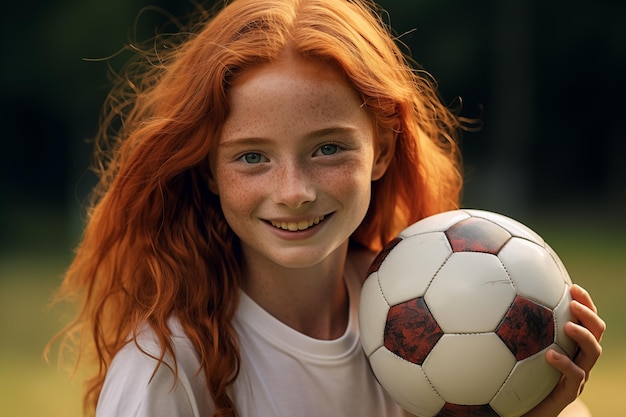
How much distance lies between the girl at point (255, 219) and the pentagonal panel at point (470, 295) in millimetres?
191

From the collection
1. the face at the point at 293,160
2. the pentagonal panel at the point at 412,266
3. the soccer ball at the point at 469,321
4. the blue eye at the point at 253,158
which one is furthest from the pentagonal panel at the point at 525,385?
the blue eye at the point at 253,158

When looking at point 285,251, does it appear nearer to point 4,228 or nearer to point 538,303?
point 538,303

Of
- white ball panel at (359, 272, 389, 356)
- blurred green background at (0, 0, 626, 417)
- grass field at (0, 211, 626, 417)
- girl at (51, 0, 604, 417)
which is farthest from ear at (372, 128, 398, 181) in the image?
blurred green background at (0, 0, 626, 417)

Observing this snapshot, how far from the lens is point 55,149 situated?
18.6m

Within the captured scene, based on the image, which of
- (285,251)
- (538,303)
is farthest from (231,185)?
(538,303)

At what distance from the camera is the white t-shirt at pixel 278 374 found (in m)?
2.47

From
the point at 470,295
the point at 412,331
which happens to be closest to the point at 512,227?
the point at 470,295

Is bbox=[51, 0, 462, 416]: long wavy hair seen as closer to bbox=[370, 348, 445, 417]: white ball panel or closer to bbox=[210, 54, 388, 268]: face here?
bbox=[210, 54, 388, 268]: face

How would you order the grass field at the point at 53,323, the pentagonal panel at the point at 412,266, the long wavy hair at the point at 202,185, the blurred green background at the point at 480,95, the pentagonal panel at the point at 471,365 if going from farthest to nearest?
1. the blurred green background at the point at 480,95
2. the grass field at the point at 53,323
3. the long wavy hair at the point at 202,185
4. the pentagonal panel at the point at 412,266
5. the pentagonal panel at the point at 471,365

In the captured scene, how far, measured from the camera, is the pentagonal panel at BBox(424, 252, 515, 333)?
2.36 metres

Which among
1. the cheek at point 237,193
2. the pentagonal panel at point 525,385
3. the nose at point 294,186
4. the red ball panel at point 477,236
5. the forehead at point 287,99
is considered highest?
the forehead at point 287,99

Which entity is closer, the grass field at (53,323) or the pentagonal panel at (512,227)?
the pentagonal panel at (512,227)

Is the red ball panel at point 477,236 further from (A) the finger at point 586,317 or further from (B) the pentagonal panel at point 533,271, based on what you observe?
(A) the finger at point 586,317

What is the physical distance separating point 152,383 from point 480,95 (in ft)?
57.0
